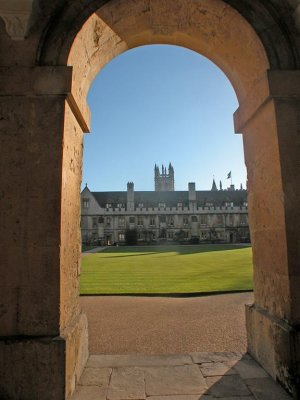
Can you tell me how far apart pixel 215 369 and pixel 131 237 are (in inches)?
1944

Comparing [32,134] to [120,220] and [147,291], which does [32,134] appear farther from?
[120,220]

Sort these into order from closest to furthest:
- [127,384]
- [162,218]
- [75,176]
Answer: [127,384]
[75,176]
[162,218]

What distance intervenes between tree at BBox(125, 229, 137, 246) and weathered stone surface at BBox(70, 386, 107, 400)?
49116 millimetres

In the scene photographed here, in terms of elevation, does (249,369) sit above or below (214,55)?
below

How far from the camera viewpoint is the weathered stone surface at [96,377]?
8.91 feet

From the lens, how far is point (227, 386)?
103 inches

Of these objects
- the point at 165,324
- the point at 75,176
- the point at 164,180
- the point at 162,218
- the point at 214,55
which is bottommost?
the point at 165,324

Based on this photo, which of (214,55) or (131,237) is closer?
(214,55)

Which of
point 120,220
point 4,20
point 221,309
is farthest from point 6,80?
point 120,220

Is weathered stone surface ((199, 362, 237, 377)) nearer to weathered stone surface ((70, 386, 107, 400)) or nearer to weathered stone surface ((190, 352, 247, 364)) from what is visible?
weathered stone surface ((190, 352, 247, 364))

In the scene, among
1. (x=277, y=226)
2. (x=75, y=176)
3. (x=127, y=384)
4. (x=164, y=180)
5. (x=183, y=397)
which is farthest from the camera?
(x=164, y=180)

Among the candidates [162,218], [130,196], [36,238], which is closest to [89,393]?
[36,238]

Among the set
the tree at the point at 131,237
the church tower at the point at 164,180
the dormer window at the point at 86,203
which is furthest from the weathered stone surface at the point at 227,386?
the church tower at the point at 164,180

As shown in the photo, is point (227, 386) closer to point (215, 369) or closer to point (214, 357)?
point (215, 369)
